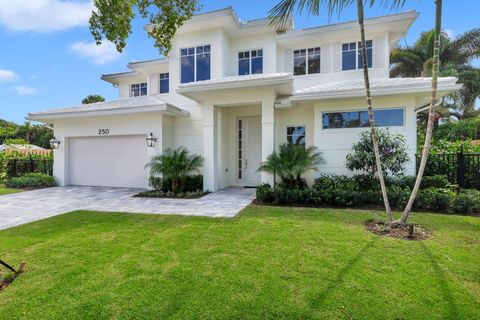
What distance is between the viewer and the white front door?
1193cm

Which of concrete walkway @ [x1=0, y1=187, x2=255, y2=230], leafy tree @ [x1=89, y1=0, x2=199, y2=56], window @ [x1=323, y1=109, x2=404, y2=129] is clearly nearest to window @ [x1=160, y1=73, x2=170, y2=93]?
concrete walkway @ [x1=0, y1=187, x2=255, y2=230]

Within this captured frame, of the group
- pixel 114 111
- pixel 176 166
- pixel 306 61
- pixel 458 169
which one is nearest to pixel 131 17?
pixel 176 166

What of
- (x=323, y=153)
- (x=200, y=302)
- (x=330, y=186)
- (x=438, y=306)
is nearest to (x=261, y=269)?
(x=200, y=302)

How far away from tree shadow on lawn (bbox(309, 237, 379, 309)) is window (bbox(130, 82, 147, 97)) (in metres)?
15.4

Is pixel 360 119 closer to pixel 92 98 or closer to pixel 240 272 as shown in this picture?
pixel 240 272

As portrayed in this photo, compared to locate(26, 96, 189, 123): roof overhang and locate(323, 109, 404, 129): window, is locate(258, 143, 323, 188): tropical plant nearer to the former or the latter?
locate(323, 109, 404, 129): window

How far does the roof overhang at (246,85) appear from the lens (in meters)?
8.90

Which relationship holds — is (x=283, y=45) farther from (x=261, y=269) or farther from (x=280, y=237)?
(x=261, y=269)

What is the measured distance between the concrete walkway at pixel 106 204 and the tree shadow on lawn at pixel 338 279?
3351 mm

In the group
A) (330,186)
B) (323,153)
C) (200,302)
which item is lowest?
(200,302)

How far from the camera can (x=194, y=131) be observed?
12203 mm

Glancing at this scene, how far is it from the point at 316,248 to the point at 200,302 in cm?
234

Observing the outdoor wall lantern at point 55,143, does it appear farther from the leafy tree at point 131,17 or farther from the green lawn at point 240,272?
the leafy tree at point 131,17

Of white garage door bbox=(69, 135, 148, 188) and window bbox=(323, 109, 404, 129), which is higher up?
window bbox=(323, 109, 404, 129)
